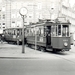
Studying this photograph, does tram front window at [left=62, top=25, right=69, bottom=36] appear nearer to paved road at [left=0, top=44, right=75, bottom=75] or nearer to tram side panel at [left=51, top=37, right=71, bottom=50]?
tram side panel at [left=51, top=37, right=71, bottom=50]

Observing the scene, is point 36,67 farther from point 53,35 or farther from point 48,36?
point 48,36

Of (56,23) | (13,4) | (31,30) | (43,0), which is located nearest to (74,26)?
(43,0)

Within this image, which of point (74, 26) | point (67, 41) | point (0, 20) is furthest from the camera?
point (74, 26)

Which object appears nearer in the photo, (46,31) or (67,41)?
(67,41)

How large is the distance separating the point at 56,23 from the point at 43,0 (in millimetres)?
52438

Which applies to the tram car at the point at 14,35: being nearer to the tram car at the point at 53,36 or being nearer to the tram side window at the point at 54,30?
the tram car at the point at 53,36

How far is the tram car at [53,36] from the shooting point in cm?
1858

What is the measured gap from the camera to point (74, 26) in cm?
9375

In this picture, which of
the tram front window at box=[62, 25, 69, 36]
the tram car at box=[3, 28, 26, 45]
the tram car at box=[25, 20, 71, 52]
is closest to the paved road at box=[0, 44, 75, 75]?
the tram car at box=[25, 20, 71, 52]

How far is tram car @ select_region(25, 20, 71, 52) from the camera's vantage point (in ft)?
61.0

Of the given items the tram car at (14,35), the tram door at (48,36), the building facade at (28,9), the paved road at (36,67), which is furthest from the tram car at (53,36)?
the building facade at (28,9)

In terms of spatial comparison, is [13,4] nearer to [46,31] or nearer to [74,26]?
[74,26]

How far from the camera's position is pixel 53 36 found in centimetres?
1939

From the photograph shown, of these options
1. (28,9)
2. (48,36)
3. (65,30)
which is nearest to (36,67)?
(65,30)
